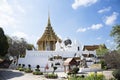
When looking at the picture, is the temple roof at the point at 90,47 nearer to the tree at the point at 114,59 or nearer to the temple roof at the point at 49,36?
the temple roof at the point at 49,36

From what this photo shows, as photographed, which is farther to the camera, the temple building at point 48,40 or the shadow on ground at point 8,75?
the temple building at point 48,40

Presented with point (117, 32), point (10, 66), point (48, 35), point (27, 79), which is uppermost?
point (48, 35)

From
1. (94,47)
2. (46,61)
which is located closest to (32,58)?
(46,61)

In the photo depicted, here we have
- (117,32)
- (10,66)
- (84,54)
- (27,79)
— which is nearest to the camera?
(27,79)

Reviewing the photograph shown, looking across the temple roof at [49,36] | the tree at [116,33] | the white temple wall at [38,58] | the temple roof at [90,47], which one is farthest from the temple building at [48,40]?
the tree at [116,33]

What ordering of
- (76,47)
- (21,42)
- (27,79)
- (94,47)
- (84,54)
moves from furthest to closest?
(21,42), (94,47), (76,47), (84,54), (27,79)

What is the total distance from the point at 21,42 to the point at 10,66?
19407 millimetres

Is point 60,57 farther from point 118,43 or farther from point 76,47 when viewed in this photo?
point 118,43

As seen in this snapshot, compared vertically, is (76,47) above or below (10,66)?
above

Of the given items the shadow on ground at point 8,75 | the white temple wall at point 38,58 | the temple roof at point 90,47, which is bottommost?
the shadow on ground at point 8,75

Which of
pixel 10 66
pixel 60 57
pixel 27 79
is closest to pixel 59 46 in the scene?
pixel 60 57

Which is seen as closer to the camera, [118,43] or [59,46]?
[118,43]

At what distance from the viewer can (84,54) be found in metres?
56.7

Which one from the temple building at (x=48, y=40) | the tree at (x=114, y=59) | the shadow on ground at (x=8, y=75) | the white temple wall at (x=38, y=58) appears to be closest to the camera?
the shadow on ground at (x=8, y=75)
